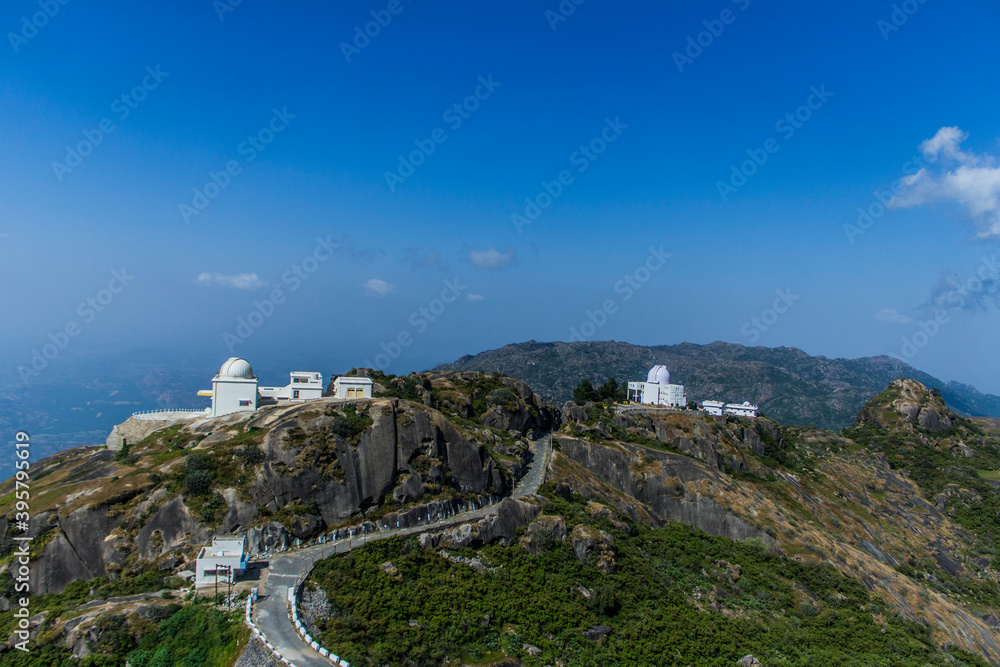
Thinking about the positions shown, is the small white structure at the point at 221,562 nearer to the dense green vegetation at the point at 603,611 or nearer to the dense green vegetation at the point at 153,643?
the dense green vegetation at the point at 153,643

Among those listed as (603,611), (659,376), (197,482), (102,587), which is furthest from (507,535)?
(659,376)

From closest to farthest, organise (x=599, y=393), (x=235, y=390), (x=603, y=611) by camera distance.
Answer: (x=603, y=611) → (x=235, y=390) → (x=599, y=393)

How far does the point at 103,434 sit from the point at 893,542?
225820mm

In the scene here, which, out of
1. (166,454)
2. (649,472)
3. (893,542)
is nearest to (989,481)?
(893,542)

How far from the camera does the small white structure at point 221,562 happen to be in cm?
3453

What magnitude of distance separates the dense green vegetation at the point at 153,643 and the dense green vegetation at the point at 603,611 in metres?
5.43

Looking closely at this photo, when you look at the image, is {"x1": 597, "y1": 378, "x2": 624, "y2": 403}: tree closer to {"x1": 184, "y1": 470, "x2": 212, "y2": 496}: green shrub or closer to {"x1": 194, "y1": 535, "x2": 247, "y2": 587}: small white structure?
{"x1": 184, "y1": 470, "x2": 212, "y2": 496}: green shrub

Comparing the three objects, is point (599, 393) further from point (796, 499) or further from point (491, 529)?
point (491, 529)

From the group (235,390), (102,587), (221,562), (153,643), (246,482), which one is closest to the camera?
(153,643)

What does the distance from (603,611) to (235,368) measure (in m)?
43.7

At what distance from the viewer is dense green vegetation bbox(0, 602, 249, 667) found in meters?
29.1

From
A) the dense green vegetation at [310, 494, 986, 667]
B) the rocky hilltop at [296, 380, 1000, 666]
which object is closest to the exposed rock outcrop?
the rocky hilltop at [296, 380, 1000, 666]

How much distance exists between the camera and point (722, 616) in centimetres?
4344

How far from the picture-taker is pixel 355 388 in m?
62.4
